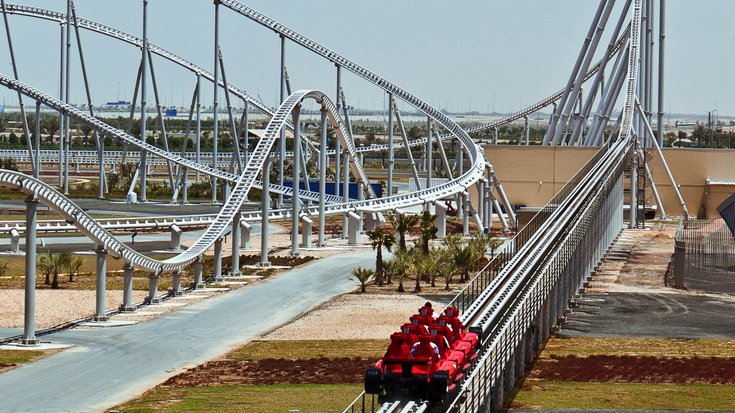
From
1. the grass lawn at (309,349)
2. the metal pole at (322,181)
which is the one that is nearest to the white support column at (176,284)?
the grass lawn at (309,349)

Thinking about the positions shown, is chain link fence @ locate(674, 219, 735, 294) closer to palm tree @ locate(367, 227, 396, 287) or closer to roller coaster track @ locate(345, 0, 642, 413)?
roller coaster track @ locate(345, 0, 642, 413)

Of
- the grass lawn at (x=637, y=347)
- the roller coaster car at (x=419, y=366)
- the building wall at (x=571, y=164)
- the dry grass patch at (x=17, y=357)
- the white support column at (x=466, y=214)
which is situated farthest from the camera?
the building wall at (x=571, y=164)

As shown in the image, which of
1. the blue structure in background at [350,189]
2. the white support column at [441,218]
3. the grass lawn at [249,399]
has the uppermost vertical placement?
the blue structure in background at [350,189]

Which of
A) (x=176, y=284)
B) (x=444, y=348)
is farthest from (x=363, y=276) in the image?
(x=444, y=348)

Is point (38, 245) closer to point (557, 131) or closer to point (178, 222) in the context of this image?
point (178, 222)

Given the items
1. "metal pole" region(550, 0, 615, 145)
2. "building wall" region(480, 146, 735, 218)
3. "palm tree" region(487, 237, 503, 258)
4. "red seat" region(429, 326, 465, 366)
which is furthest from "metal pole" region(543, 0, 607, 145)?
"red seat" region(429, 326, 465, 366)

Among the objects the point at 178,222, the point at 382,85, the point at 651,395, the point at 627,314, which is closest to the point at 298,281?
the point at 627,314

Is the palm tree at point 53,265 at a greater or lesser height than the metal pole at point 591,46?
lesser

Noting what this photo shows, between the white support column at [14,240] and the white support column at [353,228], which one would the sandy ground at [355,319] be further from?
the white support column at [353,228]
